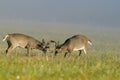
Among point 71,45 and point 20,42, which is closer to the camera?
point 71,45

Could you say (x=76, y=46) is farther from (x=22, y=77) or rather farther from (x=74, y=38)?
(x=22, y=77)

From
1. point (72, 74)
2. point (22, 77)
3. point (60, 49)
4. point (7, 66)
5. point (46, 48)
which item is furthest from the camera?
point (46, 48)

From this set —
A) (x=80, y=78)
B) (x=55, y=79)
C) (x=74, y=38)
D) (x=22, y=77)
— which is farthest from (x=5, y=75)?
(x=74, y=38)

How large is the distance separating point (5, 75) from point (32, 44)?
1408 cm

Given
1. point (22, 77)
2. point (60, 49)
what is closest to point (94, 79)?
point (22, 77)

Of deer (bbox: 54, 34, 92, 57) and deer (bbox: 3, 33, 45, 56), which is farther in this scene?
deer (bbox: 3, 33, 45, 56)

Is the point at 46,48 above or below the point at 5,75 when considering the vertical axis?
below

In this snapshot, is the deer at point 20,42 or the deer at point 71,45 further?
the deer at point 20,42

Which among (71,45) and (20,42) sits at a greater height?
(20,42)

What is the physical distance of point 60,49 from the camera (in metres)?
21.9

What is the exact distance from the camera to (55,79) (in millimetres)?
→ 9812

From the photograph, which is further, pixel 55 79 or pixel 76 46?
pixel 76 46

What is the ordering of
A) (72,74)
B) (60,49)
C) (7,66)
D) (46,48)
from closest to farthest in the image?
1. (72,74)
2. (7,66)
3. (60,49)
4. (46,48)

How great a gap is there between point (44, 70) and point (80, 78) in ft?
4.21
